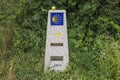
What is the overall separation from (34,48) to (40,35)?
1.10ft

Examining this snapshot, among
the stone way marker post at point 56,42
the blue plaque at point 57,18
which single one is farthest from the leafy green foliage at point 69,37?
the blue plaque at point 57,18

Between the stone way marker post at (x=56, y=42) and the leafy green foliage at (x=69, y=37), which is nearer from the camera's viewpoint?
the stone way marker post at (x=56, y=42)

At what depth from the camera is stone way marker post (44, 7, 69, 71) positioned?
16.5 ft

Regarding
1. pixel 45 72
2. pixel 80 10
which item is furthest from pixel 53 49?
pixel 80 10

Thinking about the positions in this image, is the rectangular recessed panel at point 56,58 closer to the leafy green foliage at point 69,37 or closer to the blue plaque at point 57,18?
the leafy green foliage at point 69,37

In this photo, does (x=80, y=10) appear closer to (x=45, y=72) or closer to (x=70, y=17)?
(x=70, y=17)

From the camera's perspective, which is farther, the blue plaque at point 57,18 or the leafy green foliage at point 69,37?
the leafy green foliage at point 69,37

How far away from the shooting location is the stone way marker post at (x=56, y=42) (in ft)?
16.5

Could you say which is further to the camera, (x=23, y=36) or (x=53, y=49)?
(x=23, y=36)

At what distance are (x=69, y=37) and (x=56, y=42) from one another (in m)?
0.81

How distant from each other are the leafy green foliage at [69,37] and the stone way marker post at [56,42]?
0.49 ft

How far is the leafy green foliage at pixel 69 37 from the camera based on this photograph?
16.9ft

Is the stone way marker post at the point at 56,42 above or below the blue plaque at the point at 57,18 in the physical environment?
below

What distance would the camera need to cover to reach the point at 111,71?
15.9 ft
